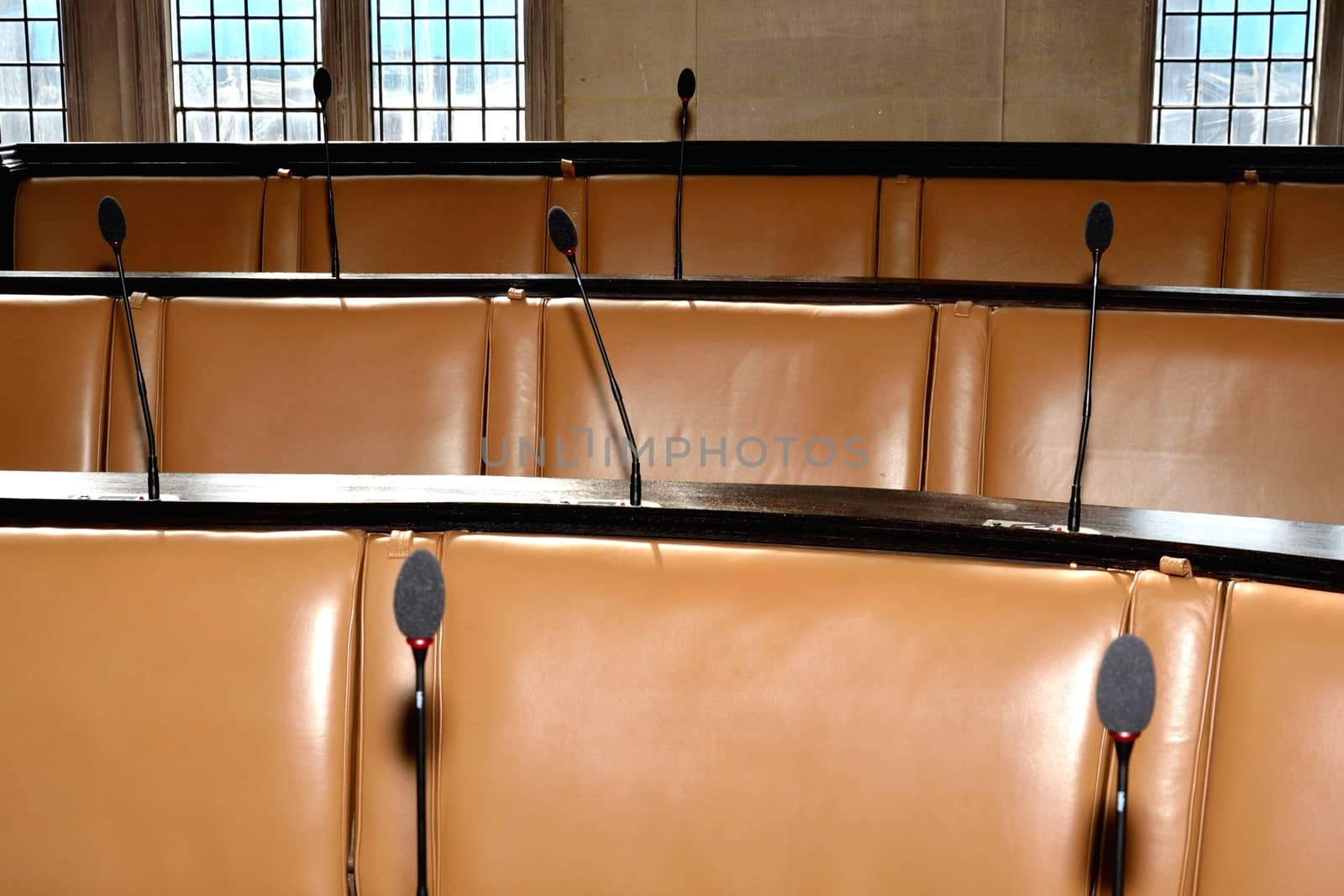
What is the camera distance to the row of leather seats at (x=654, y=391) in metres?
1.55

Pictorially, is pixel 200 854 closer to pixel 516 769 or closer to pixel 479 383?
pixel 516 769

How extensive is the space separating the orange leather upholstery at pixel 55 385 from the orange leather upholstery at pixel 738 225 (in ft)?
3.75

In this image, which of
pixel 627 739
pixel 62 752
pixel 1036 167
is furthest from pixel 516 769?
pixel 1036 167

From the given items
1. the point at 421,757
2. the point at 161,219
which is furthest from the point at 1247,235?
the point at 161,219

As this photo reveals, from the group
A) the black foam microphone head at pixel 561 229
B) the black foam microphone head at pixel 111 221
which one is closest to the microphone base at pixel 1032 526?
the black foam microphone head at pixel 561 229

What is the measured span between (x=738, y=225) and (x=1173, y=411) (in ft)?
4.06

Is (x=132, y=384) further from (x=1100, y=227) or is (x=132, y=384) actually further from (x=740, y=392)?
(x=1100, y=227)

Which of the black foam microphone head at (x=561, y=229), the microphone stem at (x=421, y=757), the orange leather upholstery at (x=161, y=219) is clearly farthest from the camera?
the orange leather upholstery at (x=161, y=219)

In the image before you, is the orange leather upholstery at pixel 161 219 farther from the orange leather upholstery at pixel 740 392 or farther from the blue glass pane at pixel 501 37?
the blue glass pane at pixel 501 37

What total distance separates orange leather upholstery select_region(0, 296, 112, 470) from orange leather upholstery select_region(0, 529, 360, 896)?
872 mm

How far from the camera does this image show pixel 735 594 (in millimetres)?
872

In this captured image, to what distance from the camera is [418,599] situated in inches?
24.4

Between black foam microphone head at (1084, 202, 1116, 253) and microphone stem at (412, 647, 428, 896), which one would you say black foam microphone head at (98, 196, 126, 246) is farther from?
black foam microphone head at (1084, 202, 1116, 253)

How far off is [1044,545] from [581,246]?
6.18ft
